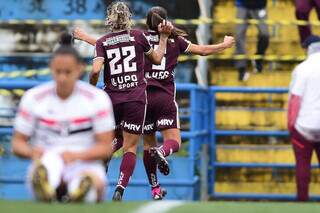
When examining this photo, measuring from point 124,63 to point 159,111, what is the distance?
0.95 meters

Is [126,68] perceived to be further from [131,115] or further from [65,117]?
[65,117]

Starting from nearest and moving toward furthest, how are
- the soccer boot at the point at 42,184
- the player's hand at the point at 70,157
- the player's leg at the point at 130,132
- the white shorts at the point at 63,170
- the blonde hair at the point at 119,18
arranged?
the soccer boot at the point at 42,184
the white shorts at the point at 63,170
the player's hand at the point at 70,157
the blonde hair at the point at 119,18
the player's leg at the point at 130,132

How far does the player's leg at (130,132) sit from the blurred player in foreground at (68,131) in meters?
3.37

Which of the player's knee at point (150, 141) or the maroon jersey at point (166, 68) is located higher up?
the maroon jersey at point (166, 68)

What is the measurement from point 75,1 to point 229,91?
2904 millimetres

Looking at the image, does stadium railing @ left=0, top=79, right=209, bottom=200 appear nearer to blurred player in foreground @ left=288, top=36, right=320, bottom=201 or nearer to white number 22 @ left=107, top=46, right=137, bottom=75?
blurred player in foreground @ left=288, top=36, right=320, bottom=201

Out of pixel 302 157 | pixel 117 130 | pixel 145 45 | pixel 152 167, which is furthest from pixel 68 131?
pixel 302 157

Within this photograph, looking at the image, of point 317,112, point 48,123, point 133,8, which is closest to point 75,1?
point 133,8

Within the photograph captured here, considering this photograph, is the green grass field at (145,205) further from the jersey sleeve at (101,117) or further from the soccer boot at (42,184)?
the jersey sleeve at (101,117)

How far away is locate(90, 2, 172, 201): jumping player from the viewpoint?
11.3m

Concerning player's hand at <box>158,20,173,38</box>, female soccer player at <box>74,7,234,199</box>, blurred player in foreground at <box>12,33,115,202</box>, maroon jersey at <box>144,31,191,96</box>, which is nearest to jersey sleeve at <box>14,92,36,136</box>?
blurred player in foreground at <box>12,33,115,202</box>

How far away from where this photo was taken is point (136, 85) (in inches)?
450

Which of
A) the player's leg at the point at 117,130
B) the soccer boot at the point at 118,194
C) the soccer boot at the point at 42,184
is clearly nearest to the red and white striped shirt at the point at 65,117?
the soccer boot at the point at 42,184

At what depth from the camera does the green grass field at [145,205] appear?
7.18 m
